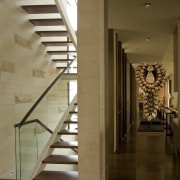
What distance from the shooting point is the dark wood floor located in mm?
4828

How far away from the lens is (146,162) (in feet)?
19.5

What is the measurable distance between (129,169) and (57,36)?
3463mm

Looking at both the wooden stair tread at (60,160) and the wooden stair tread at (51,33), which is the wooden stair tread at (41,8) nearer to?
the wooden stair tread at (51,33)

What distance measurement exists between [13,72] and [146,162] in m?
3.26

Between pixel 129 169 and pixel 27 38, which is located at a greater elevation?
pixel 27 38

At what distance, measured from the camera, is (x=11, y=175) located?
5.03 meters

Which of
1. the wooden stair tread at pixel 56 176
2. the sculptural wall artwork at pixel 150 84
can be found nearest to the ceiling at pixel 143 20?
the sculptural wall artwork at pixel 150 84

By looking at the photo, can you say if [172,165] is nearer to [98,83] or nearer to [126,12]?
[126,12]

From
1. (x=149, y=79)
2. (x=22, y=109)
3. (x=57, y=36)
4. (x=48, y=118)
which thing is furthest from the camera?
(x=57, y=36)

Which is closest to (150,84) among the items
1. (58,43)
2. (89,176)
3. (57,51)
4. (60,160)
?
(60,160)

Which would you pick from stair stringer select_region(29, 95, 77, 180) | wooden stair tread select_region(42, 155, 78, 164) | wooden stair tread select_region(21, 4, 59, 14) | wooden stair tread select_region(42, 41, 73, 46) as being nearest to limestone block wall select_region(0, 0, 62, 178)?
wooden stair tread select_region(21, 4, 59, 14)

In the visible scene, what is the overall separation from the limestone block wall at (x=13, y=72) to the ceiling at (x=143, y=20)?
184 centimetres

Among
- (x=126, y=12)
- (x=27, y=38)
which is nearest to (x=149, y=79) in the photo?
(x=126, y=12)

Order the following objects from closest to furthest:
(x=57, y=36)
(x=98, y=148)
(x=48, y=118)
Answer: (x=98, y=148) < (x=48, y=118) < (x=57, y=36)
